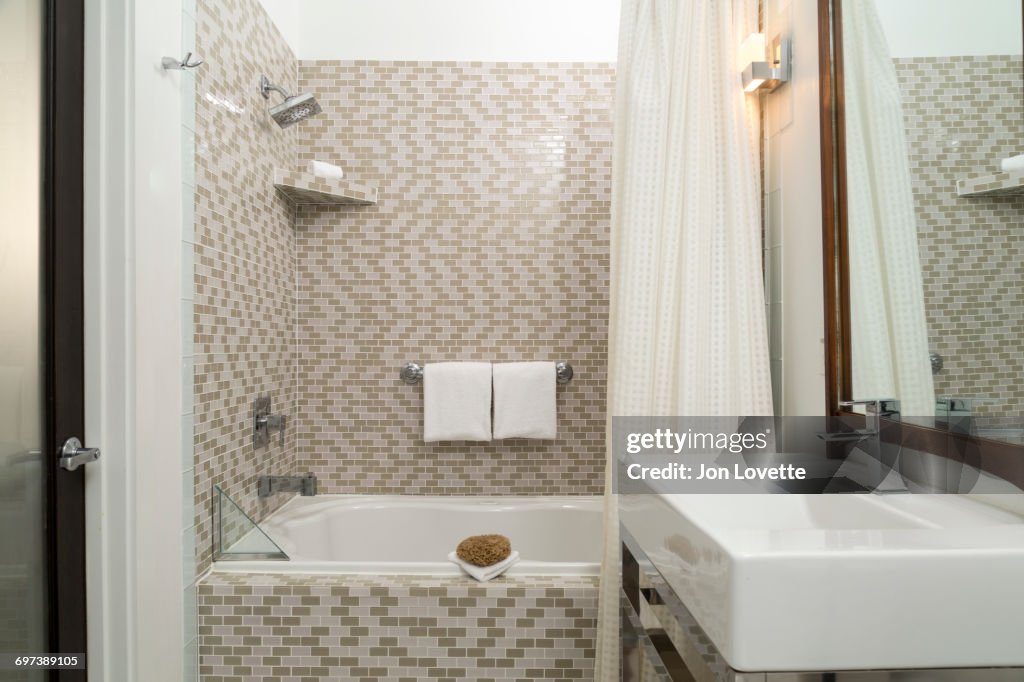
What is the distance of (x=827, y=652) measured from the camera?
67 cm

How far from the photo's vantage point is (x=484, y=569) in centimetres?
167

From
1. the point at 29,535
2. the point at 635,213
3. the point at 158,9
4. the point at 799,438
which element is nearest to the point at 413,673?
the point at 29,535

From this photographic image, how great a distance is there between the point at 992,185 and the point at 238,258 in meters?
1.89

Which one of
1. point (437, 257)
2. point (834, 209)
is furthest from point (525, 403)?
point (834, 209)

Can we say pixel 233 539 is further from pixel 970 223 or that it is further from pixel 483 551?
pixel 970 223

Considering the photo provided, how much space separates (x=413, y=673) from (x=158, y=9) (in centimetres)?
181

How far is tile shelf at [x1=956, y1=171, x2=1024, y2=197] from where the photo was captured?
101 centimetres

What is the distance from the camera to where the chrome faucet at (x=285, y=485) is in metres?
2.12

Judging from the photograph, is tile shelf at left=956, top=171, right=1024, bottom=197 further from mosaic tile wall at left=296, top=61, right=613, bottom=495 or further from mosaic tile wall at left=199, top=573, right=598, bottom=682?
mosaic tile wall at left=296, top=61, right=613, bottom=495

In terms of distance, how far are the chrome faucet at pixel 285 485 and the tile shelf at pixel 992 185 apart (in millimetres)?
2073

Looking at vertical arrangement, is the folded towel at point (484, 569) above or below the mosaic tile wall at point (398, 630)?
above

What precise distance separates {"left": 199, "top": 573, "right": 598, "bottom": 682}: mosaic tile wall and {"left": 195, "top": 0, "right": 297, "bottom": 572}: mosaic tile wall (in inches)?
8.4

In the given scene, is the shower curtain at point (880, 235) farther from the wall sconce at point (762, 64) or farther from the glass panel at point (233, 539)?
the glass panel at point (233, 539)

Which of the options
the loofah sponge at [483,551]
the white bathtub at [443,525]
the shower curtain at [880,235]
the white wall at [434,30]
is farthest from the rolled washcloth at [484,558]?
the white wall at [434,30]
